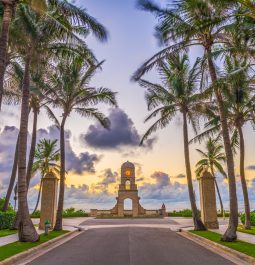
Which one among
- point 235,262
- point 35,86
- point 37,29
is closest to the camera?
point 235,262

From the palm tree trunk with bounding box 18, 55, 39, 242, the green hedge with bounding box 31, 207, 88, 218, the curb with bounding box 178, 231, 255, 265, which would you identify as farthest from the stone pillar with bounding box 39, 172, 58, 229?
the green hedge with bounding box 31, 207, 88, 218

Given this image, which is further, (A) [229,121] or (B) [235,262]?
(A) [229,121]

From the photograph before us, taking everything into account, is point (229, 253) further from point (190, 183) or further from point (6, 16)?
point (6, 16)

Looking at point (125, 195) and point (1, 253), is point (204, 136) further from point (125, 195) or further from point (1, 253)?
point (125, 195)

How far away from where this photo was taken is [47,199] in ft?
74.1

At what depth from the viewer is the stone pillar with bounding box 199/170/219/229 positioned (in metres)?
22.4

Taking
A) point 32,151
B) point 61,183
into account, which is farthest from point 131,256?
point 32,151

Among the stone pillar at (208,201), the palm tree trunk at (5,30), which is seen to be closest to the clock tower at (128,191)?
the stone pillar at (208,201)

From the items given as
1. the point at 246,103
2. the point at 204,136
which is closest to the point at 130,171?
the point at 204,136

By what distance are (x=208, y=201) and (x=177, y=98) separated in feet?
24.8

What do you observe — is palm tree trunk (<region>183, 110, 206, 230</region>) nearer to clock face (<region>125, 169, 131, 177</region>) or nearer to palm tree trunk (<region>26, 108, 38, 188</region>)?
palm tree trunk (<region>26, 108, 38, 188</region>)

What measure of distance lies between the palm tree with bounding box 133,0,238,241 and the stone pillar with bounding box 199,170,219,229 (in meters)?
8.05

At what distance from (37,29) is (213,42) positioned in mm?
8775

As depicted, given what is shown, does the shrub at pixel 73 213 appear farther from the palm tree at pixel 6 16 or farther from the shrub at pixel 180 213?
the palm tree at pixel 6 16
